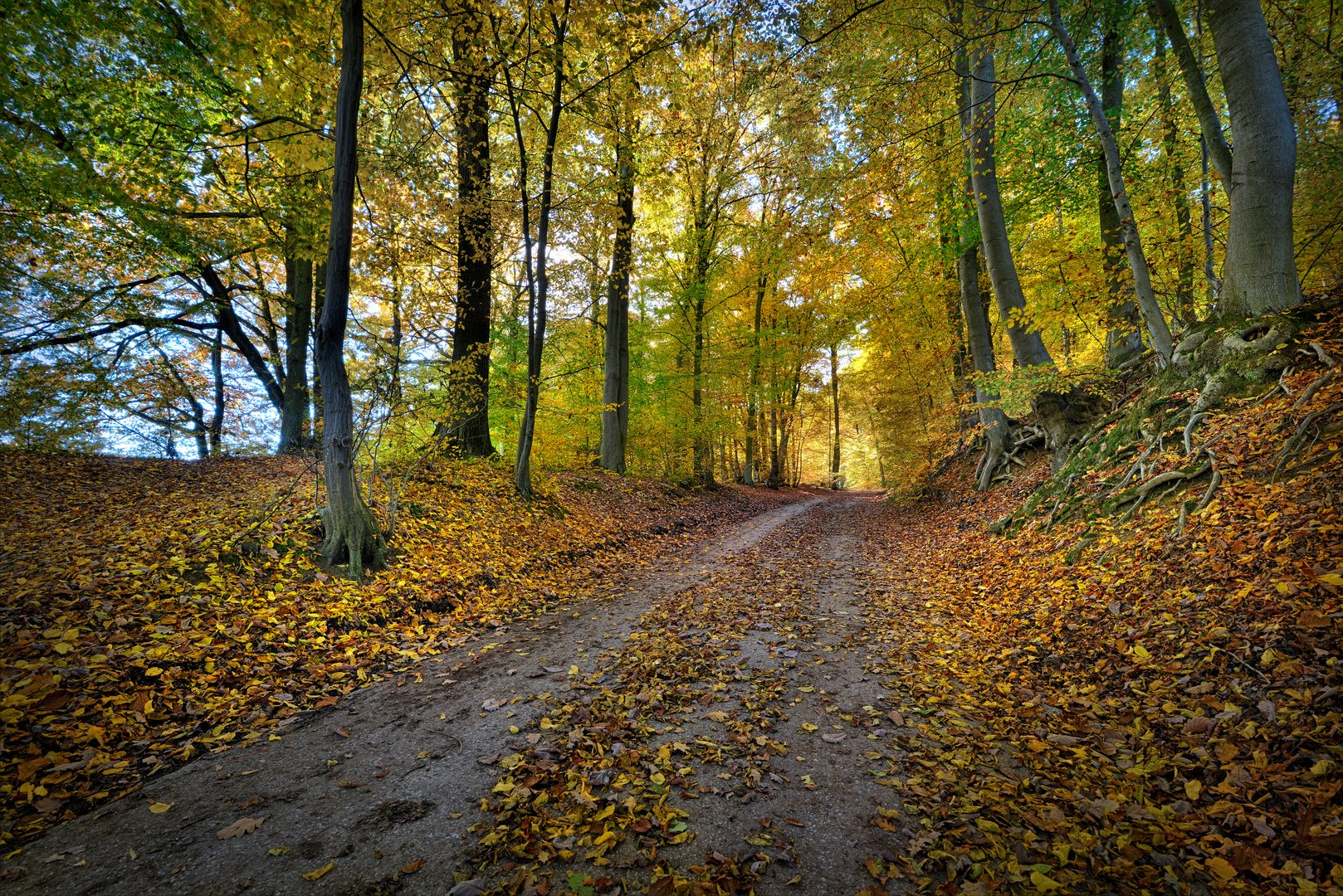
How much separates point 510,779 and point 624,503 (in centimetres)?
951

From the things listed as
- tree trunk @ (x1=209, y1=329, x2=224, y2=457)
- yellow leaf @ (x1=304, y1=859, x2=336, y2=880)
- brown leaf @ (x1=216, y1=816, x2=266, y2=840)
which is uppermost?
tree trunk @ (x1=209, y1=329, x2=224, y2=457)

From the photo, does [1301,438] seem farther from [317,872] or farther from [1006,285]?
[317,872]

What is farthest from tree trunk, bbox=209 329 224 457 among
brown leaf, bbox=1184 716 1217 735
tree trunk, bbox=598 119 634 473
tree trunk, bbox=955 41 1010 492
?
tree trunk, bbox=955 41 1010 492

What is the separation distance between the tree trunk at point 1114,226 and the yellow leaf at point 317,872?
10.3 meters

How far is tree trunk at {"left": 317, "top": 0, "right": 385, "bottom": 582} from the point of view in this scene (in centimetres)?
564

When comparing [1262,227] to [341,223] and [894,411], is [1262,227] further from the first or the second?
[894,411]

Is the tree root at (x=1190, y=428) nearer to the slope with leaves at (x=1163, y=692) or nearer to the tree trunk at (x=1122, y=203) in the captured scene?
the slope with leaves at (x=1163, y=692)

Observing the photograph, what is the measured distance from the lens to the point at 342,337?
230 inches

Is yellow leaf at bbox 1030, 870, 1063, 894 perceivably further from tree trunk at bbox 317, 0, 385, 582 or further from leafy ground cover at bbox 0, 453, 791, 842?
tree trunk at bbox 317, 0, 385, 582

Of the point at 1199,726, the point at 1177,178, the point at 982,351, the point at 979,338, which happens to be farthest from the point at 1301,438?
the point at 979,338

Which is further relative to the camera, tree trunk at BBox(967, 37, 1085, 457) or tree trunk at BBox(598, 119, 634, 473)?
tree trunk at BBox(598, 119, 634, 473)

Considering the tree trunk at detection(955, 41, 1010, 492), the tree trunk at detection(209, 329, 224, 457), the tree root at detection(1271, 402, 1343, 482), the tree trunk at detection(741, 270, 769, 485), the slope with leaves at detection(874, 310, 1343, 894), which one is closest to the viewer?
the slope with leaves at detection(874, 310, 1343, 894)

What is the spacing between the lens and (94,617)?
12.2 ft

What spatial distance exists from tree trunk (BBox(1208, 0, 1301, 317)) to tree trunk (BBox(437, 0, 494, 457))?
10.00 meters
